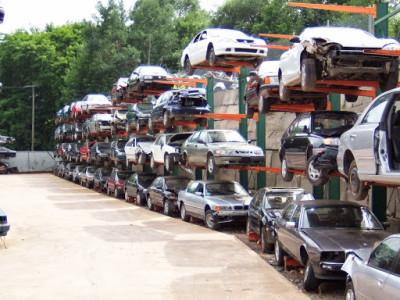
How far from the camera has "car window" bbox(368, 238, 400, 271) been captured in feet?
20.8

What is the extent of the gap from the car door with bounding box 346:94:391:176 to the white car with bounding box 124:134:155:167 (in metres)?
17.5

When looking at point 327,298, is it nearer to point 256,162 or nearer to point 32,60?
point 256,162

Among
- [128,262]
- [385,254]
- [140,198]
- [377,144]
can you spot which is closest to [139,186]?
[140,198]

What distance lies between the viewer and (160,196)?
21.9 metres

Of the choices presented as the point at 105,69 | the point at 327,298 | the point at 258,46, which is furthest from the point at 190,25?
the point at 327,298

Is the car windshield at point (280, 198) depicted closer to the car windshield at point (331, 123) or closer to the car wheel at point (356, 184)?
the car windshield at point (331, 123)

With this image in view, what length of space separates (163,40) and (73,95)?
34.3 ft

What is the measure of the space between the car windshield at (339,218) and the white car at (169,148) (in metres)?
11.9

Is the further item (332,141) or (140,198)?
(140,198)

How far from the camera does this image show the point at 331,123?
40.7 feet

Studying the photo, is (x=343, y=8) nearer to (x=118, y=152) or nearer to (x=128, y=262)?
(x=128, y=262)

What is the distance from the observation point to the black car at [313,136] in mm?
11781

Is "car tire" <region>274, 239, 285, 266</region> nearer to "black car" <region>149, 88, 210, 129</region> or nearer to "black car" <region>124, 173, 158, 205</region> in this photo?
"black car" <region>149, 88, 210, 129</region>

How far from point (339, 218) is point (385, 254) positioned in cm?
380
